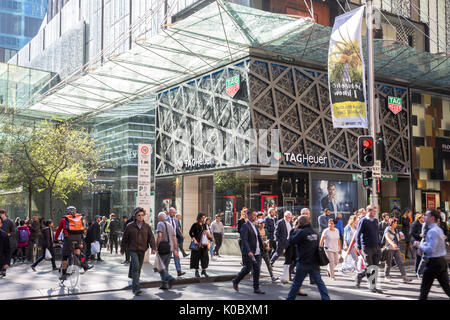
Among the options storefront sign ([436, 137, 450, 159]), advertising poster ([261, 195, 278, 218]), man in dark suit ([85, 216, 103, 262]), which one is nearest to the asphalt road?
man in dark suit ([85, 216, 103, 262])

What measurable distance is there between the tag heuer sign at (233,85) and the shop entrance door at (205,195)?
15.1ft

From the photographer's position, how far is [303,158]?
24172 millimetres

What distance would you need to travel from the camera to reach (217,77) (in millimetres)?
25219

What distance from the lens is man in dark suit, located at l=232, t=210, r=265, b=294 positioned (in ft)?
37.3

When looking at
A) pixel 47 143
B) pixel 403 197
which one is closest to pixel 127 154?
pixel 47 143

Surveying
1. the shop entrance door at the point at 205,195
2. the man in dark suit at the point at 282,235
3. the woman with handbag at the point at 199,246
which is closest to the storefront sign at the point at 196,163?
the shop entrance door at the point at 205,195

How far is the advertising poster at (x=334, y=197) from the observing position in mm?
24562

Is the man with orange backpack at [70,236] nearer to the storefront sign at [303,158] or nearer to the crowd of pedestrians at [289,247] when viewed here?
the crowd of pedestrians at [289,247]

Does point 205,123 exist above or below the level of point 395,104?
below

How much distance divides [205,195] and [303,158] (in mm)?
5538

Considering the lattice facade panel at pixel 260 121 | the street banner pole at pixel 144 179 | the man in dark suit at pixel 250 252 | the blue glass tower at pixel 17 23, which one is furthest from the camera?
the blue glass tower at pixel 17 23

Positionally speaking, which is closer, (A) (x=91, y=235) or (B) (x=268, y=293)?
(B) (x=268, y=293)

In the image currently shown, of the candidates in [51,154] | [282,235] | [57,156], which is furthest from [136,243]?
[51,154]

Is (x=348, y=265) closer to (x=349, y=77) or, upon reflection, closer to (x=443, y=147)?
(x=349, y=77)
